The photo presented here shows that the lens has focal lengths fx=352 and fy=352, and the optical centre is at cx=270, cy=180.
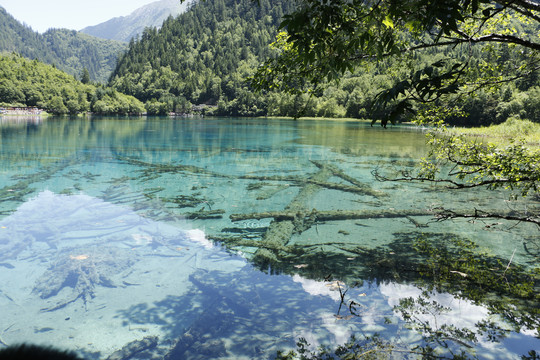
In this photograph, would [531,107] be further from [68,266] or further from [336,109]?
[336,109]

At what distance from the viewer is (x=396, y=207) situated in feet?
44.6

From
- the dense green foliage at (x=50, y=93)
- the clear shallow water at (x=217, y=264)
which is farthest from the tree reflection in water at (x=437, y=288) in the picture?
the dense green foliage at (x=50, y=93)

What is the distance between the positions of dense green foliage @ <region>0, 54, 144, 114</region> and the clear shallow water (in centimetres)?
15648

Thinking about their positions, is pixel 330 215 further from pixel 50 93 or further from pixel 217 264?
pixel 50 93

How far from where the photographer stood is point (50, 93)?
15788 centimetres

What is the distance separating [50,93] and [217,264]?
183 meters

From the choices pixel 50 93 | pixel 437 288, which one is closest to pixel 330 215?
pixel 437 288

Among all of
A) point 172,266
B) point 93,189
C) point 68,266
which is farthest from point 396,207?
point 93,189

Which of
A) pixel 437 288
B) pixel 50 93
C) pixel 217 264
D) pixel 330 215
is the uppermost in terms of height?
pixel 50 93

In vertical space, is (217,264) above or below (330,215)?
below

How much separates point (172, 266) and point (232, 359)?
3.79m

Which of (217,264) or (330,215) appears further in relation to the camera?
Result: (330,215)

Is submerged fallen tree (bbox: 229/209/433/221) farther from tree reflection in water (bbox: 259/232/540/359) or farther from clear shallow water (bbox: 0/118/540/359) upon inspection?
tree reflection in water (bbox: 259/232/540/359)

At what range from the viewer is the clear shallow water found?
5.76 metres
